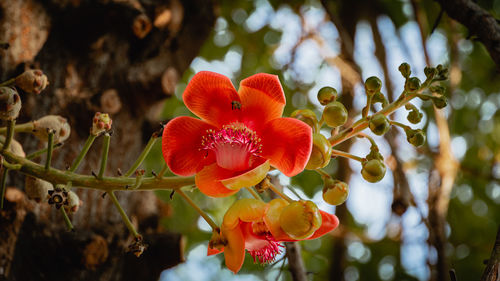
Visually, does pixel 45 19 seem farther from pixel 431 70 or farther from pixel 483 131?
pixel 483 131

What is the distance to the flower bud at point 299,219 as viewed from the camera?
130 centimetres

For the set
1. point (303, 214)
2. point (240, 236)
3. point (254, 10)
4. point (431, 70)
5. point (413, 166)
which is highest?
point (431, 70)

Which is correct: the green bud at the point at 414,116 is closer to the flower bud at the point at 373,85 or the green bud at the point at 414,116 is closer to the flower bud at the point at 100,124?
the flower bud at the point at 373,85

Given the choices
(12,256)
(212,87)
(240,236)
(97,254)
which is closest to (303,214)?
(240,236)

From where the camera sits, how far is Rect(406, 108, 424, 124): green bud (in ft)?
4.98

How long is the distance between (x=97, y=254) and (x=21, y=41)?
110 cm

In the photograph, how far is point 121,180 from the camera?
1.46 metres

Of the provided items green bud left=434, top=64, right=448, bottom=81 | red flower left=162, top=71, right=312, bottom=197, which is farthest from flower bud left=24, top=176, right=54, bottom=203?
green bud left=434, top=64, right=448, bottom=81

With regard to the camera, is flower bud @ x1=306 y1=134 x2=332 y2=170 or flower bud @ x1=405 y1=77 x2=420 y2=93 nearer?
flower bud @ x1=306 y1=134 x2=332 y2=170

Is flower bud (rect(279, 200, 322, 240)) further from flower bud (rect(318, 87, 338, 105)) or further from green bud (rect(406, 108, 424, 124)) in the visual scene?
green bud (rect(406, 108, 424, 124))

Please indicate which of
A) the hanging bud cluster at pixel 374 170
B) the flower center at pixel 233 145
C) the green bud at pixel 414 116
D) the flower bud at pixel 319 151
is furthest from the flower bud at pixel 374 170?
the flower center at pixel 233 145

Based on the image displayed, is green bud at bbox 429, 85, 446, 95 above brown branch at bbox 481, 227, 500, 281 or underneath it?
A: above

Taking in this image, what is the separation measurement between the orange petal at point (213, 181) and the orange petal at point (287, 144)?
160mm

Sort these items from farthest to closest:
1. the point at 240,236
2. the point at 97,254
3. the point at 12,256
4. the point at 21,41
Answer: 1. the point at 21,41
2. the point at 97,254
3. the point at 12,256
4. the point at 240,236
